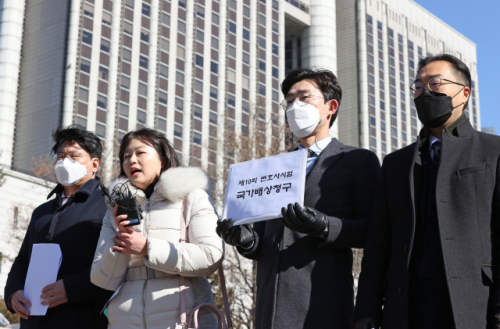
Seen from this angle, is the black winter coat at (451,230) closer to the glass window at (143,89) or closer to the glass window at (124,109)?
the glass window at (124,109)

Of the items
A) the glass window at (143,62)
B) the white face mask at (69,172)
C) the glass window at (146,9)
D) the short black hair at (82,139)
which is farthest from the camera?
the glass window at (146,9)

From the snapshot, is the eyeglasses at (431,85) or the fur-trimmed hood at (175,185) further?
the fur-trimmed hood at (175,185)

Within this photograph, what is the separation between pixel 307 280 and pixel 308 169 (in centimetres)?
70

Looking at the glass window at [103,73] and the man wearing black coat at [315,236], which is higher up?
the glass window at [103,73]

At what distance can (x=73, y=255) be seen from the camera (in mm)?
4750

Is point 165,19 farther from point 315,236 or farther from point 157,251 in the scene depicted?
Answer: point 315,236

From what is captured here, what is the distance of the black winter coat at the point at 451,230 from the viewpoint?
3.07 metres

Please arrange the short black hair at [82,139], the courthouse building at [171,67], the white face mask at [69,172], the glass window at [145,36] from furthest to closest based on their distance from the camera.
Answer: the glass window at [145,36]
the courthouse building at [171,67]
the short black hair at [82,139]
the white face mask at [69,172]

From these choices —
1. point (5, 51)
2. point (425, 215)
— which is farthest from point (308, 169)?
point (5, 51)

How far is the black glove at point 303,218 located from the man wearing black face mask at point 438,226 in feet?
1.23

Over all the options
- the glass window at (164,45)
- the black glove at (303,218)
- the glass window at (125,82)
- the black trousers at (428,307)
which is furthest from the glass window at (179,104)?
the black trousers at (428,307)

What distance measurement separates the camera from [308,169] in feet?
13.0

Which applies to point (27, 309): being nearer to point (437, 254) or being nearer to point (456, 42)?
point (437, 254)

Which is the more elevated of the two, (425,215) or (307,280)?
(425,215)
